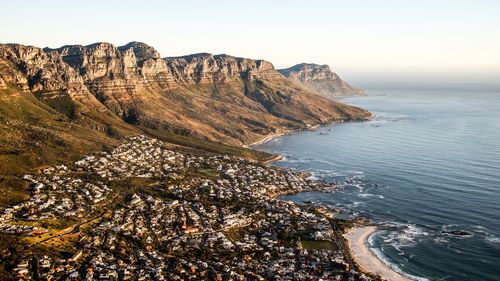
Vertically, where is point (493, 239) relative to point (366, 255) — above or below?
above

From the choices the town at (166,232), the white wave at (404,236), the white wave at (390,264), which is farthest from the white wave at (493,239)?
the town at (166,232)

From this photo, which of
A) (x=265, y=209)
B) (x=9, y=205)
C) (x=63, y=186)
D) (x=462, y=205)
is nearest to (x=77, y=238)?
(x=9, y=205)

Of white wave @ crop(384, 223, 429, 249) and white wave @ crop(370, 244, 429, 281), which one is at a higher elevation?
white wave @ crop(384, 223, 429, 249)

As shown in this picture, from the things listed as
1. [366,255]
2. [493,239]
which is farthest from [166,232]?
[493,239]

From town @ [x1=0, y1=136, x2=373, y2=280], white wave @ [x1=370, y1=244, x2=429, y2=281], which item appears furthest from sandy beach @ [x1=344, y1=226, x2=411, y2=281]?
town @ [x1=0, y1=136, x2=373, y2=280]

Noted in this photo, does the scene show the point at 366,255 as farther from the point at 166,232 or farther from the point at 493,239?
the point at 166,232

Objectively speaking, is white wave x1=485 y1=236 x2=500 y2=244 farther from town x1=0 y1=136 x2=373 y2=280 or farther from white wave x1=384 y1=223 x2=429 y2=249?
town x1=0 y1=136 x2=373 y2=280
